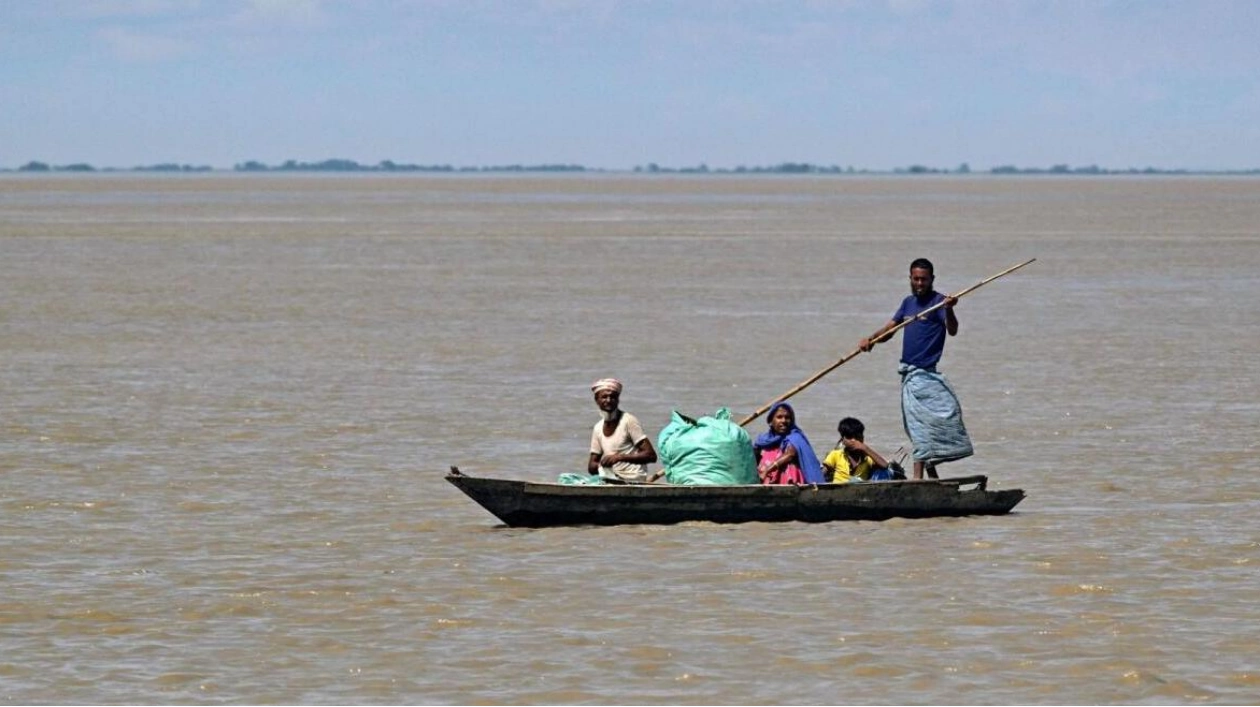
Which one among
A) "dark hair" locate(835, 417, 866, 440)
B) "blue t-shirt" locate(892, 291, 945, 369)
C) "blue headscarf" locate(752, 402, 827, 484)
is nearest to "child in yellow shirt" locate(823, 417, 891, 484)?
"dark hair" locate(835, 417, 866, 440)

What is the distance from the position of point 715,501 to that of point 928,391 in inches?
66.2

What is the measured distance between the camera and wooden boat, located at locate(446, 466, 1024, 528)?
44.5 feet

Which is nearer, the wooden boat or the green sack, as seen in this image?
the wooden boat

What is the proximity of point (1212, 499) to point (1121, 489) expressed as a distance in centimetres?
74

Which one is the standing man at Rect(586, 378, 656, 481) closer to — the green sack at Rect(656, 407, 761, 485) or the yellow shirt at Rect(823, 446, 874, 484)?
the green sack at Rect(656, 407, 761, 485)

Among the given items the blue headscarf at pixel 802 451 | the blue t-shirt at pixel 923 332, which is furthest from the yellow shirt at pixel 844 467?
the blue t-shirt at pixel 923 332

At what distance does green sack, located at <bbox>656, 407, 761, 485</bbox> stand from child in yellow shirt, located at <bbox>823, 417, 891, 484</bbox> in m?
0.65

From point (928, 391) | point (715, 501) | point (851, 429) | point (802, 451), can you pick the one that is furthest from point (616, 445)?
point (928, 391)

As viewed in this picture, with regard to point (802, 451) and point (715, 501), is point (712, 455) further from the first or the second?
point (802, 451)

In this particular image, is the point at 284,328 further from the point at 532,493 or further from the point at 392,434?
the point at 532,493

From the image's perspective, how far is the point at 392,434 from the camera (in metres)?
19.0

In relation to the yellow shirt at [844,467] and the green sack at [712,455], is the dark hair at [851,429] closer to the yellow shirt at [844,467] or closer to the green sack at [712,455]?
the yellow shirt at [844,467]

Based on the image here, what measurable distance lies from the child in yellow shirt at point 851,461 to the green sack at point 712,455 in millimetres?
645

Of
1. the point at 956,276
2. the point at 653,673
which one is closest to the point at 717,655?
the point at 653,673
